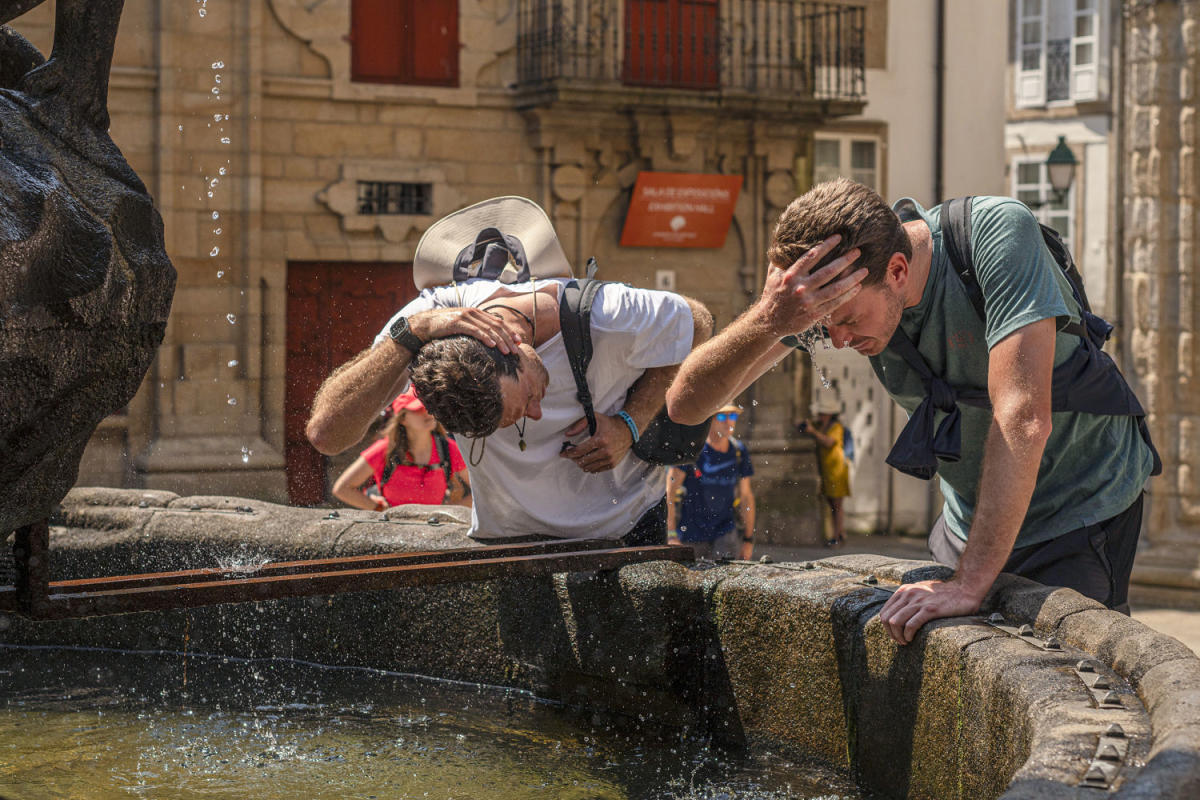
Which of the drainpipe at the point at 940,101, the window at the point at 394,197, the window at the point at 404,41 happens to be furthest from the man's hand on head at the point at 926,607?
the drainpipe at the point at 940,101

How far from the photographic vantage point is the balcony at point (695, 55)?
609 inches

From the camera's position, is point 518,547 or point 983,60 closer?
point 518,547

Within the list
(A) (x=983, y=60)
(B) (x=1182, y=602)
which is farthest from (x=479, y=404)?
(A) (x=983, y=60)

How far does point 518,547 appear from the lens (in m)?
3.71

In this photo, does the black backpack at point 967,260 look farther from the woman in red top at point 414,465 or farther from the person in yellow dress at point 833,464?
the person in yellow dress at point 833,464

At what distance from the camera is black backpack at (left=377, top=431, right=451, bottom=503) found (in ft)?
22.3

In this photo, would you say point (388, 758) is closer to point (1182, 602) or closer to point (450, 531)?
point (450, 531)

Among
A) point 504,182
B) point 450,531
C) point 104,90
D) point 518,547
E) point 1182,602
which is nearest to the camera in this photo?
point 104,90

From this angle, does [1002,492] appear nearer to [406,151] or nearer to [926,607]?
[926,607]

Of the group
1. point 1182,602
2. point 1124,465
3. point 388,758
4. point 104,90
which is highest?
point 104,90

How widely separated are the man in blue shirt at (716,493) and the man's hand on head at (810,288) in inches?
209

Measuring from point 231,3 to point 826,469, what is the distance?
24.1ft

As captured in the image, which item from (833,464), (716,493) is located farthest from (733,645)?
(833,464)

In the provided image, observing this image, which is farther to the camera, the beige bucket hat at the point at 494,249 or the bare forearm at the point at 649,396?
the beige bucket hat at the point at 494,249
